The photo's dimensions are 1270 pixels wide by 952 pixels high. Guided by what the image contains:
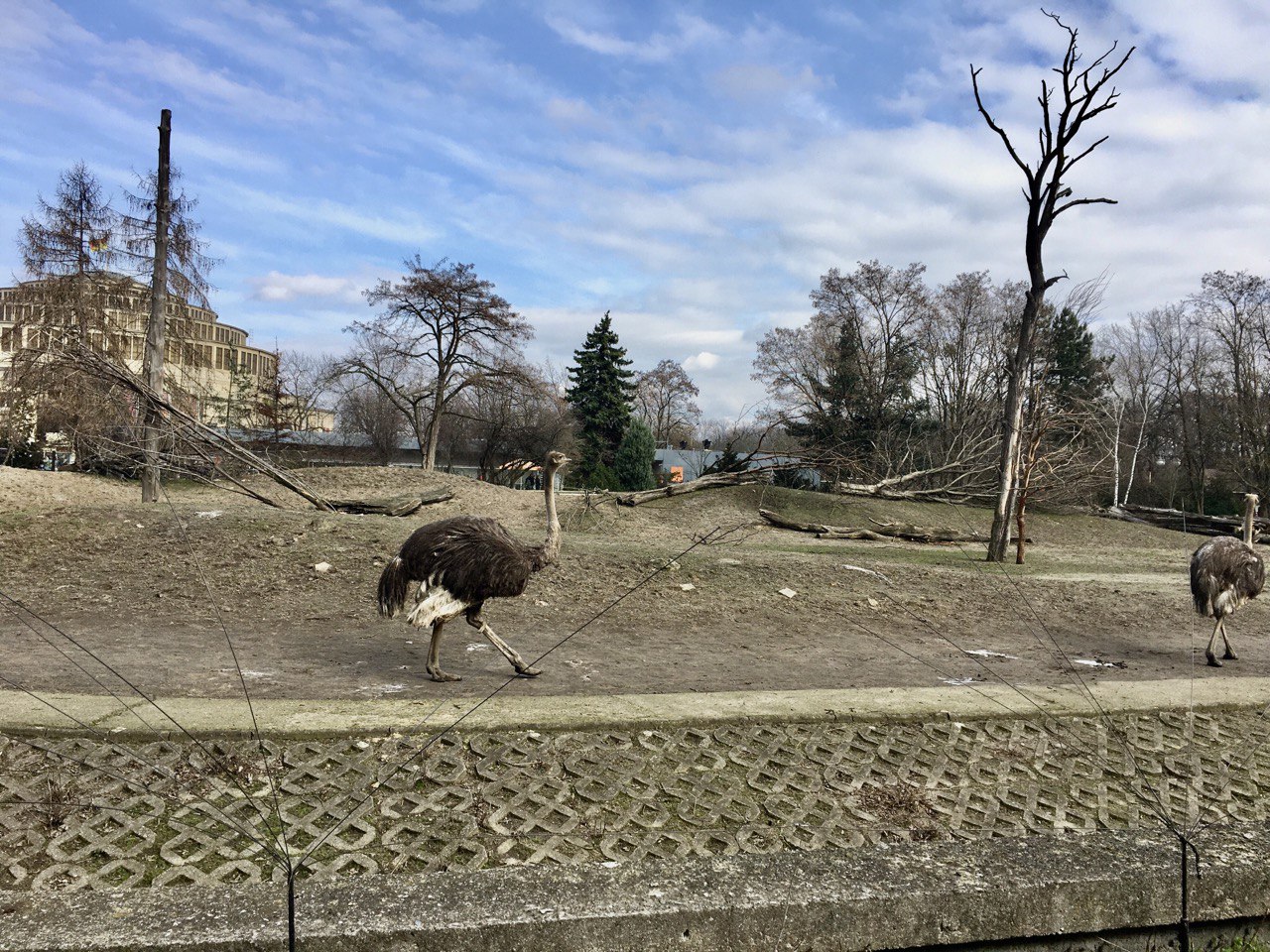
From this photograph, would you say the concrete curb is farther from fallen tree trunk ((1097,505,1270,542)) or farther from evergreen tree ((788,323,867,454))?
evergreen tree ((788,323,867,454))

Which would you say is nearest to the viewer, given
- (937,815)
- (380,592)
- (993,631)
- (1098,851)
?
(1098,851)

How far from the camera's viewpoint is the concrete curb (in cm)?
473

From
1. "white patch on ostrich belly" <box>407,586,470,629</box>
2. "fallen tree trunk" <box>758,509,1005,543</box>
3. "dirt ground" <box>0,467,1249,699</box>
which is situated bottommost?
"dirt ground" <box>0,467,1249,699</box>

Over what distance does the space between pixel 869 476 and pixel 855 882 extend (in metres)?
25.9

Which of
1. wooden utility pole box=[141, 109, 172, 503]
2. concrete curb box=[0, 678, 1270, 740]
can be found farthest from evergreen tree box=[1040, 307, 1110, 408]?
concrete curb box=[0, 678, 1270, 740]

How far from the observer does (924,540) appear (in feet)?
64.7

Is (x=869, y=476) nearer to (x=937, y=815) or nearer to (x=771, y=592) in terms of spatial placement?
(x=771, y=592)

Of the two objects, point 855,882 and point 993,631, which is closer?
point 855,882

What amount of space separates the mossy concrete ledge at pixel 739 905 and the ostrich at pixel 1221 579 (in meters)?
5.92

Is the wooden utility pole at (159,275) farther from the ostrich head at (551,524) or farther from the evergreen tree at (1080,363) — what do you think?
the evergreen tree at (1080,363)

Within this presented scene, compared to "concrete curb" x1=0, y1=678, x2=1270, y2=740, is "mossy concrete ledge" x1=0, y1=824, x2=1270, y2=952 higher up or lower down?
higher up

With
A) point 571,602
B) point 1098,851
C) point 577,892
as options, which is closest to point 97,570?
point 571,602

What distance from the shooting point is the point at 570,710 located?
17.5ft

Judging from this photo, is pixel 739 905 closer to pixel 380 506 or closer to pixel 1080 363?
pixel 380 506
